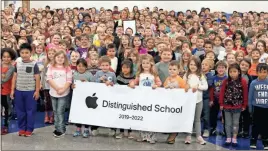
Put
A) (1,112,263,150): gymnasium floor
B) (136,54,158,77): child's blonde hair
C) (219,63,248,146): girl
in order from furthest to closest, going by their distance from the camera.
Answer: (136,54,158,77): child's blonde hair → (219,63,248,146): girl → (1,112,263,150): gymnasium floor

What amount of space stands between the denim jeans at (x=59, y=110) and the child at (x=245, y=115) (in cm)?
286

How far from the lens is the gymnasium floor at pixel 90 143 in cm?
577

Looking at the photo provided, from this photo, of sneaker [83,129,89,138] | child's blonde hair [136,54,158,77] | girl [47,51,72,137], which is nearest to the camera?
child's blonde hair [136,54,158,77]

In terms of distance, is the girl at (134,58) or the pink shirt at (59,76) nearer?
the pink shirt at (59,76)

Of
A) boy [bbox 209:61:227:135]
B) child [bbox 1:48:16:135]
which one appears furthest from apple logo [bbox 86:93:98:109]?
boy [bbox 209:61:227:135]

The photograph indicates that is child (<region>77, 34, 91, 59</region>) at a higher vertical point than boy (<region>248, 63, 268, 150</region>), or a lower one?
higher

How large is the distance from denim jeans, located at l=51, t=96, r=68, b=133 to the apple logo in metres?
0.36

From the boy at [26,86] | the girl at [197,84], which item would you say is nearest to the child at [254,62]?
the girl at [197,84]

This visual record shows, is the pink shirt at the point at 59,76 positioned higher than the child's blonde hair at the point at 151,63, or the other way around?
the child's blonde hair at the point at 151,63

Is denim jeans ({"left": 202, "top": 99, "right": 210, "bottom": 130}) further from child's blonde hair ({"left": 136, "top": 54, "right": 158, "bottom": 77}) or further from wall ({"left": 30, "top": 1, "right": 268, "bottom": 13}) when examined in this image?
wall ({"left": 30, "top": 1, "right": 268, "bottom": 13})

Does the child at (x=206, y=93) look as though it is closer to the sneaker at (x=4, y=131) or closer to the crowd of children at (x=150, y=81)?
the crowd of children at (x=150, y=81)

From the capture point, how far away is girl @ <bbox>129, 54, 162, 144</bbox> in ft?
19.8

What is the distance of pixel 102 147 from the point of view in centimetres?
578

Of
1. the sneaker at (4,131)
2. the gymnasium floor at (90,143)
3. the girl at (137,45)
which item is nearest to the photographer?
the gymnasium floor at (90,143)
